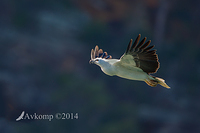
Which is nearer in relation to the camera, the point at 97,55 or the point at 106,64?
the point at 106,64

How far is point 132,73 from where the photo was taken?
2.90 meters

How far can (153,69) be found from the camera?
2852 mm

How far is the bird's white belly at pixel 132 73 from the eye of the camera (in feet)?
9.40

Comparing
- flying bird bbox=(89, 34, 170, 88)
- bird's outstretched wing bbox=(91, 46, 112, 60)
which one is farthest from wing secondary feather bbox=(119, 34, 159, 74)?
bird's outstretched wing bbox=(91, 46, 112, 60)

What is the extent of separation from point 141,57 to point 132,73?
9.0 inches

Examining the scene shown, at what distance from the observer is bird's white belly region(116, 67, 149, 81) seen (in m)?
2.87

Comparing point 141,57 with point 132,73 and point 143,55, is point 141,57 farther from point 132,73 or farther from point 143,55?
point 132,73

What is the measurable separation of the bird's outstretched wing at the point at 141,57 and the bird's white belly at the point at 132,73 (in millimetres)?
50

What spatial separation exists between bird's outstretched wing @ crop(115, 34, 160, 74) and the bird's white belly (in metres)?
0.05

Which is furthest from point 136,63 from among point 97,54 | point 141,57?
point 97,54

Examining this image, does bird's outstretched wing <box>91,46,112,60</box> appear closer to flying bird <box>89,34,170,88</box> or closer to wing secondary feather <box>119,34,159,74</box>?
flying bird <box>89,34,170,88</box>

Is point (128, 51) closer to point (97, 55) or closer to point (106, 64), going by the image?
point (106, 64)

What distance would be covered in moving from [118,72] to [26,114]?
583cm

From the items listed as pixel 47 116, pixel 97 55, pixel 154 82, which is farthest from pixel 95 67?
pixel 154 82
